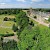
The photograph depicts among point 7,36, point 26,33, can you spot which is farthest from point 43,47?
point 7,36

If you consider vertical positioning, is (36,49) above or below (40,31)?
below

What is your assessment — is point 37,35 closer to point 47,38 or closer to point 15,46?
point 47,38

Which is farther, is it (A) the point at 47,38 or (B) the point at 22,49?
(B) the point at 22,49

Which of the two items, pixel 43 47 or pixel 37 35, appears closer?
pixel 43 47

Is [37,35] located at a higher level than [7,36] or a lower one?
higher

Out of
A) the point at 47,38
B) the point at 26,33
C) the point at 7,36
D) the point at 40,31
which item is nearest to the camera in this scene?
the point at 47,38

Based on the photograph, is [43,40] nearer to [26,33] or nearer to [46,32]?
[46,32]

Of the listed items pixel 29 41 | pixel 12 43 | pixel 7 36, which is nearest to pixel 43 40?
pixel 29 41

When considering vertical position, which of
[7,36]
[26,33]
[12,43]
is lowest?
[7,36]

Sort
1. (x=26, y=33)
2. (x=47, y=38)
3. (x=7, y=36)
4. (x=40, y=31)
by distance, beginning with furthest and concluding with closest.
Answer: (x=7, y=36)
(x=26, y=33)
(x=40, y=31)
(x=47, y=38)
